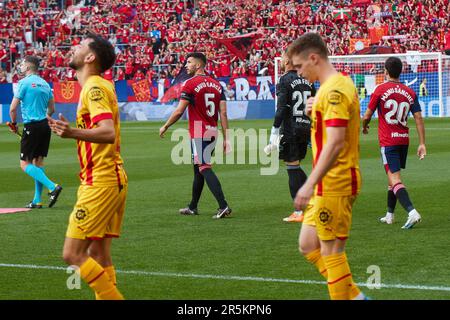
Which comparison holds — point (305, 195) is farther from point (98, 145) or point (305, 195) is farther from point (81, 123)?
point (81, 123)

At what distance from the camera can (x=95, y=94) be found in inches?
253

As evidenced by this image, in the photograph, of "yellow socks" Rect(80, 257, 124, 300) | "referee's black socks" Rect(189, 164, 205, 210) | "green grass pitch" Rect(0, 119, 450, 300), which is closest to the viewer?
"yellow socks" Rect(80, 257, 124, 300)

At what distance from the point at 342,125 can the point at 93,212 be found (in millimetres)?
1801

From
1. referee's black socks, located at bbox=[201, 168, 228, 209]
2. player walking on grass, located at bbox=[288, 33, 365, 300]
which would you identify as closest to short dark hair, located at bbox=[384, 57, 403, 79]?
referee's black socks, located at bbox=[201, 168, 228, 209]

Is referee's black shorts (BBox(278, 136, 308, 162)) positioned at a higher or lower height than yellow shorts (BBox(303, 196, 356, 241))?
lower

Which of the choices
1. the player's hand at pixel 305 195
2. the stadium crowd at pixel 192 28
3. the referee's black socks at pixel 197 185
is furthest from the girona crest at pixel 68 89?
the player's hand at pixel 305 195

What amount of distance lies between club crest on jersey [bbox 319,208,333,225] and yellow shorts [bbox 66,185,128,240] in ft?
4.74

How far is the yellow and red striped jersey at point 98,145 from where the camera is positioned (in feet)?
21.0

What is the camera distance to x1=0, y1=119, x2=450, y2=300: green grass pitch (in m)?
7.88

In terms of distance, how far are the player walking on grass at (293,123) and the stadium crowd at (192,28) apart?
2914 cm

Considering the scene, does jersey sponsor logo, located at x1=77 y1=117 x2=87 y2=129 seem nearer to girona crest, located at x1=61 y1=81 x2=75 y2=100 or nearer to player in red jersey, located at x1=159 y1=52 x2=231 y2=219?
player in red jersey, located at x1=159 y1=52 x2=231 y2=219

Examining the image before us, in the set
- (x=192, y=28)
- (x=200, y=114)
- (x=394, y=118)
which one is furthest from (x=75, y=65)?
(x=192, y=28)

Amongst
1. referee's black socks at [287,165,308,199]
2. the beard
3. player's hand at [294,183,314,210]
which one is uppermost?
the beard

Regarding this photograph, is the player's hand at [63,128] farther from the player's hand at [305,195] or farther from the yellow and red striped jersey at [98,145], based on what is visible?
the player's hand at [305,195]
